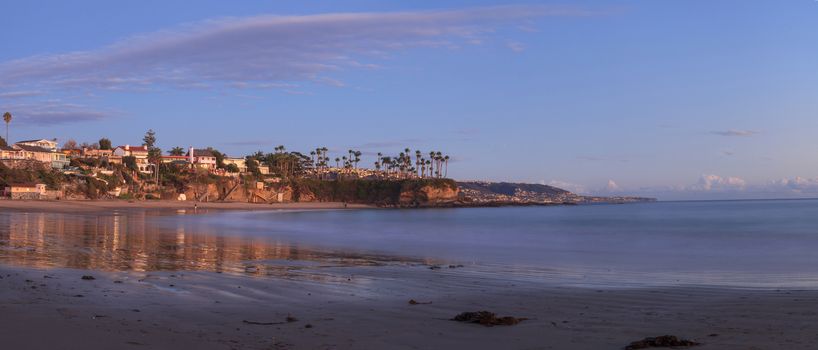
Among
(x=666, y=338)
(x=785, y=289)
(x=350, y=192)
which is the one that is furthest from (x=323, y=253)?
(x=350, y=192)

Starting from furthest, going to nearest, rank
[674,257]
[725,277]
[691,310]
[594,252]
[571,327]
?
[594,252], [674,257], [725,277], [691,310], [571,327]

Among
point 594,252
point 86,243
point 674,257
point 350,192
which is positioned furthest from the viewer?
point 350,192

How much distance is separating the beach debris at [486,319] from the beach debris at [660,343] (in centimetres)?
192

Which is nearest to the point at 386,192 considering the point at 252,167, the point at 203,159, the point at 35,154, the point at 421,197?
the point at 421,197

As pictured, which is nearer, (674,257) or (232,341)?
(232,341)

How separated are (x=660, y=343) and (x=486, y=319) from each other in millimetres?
2399

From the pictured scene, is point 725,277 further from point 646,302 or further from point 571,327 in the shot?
point 571,327

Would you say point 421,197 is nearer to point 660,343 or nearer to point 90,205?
point 90,205

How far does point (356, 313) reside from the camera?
962 centimetres

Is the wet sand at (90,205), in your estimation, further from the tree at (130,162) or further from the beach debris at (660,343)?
the beach debris at (660,343)

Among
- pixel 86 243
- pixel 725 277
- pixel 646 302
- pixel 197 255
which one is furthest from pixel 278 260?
pixel 725 277

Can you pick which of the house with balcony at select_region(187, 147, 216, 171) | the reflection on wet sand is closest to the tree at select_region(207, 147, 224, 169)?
the house with balcony at select_region(187, 147, 216, 171)

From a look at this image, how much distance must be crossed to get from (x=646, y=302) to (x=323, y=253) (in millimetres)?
14123

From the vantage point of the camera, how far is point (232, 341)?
24.0ft
